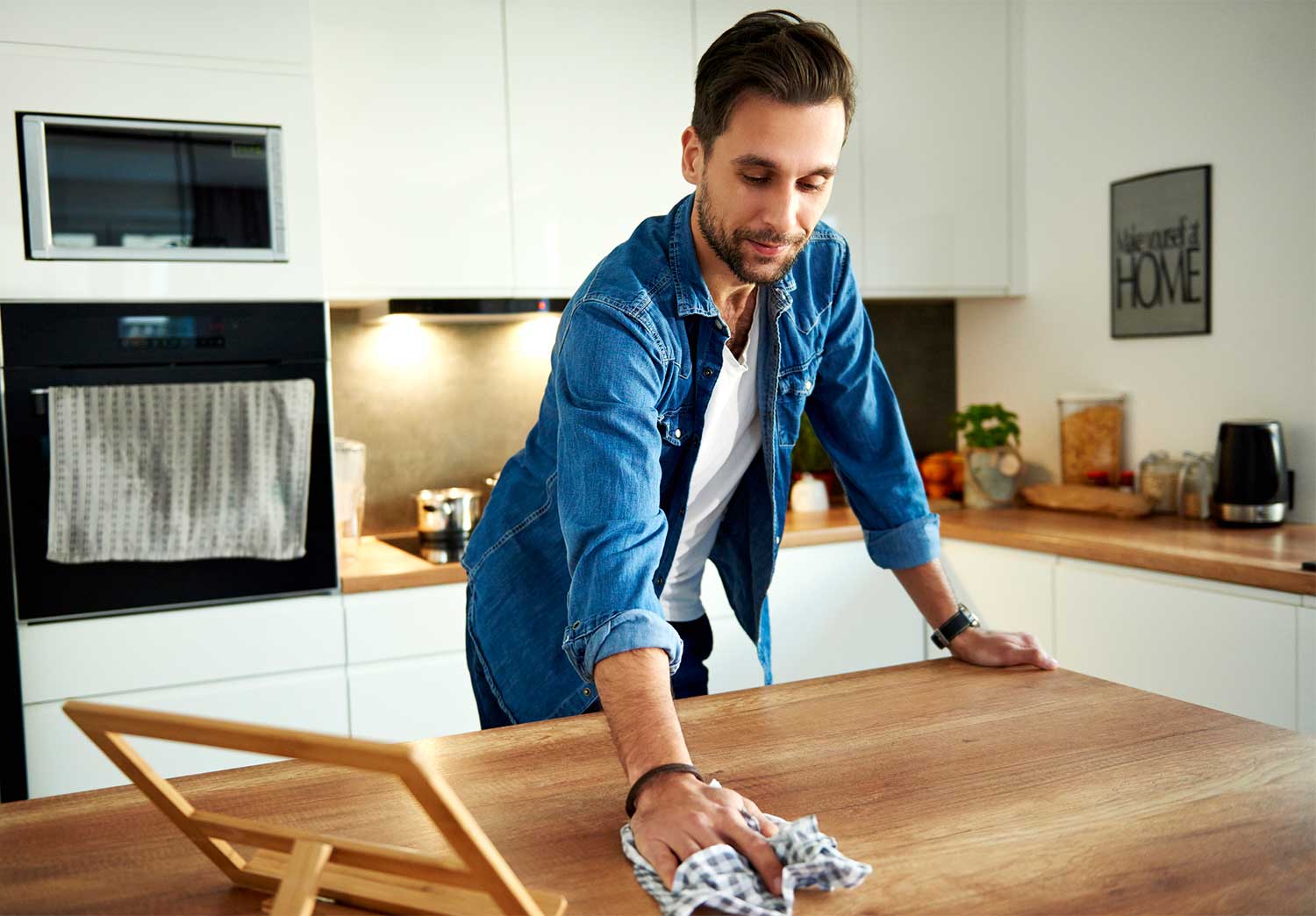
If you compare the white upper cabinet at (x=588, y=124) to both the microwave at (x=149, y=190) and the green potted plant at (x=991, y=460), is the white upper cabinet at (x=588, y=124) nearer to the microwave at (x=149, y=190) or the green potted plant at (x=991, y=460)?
the microwave at (x=149, y=190)

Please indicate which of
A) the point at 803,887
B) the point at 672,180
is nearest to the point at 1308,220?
the point at 672,180

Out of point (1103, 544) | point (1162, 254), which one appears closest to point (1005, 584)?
point (1103, 544)

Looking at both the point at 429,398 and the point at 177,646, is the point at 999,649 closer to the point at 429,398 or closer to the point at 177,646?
the point at 177,646

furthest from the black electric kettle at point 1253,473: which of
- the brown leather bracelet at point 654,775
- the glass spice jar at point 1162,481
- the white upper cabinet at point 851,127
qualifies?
the brown leather bracelet at point 654,775

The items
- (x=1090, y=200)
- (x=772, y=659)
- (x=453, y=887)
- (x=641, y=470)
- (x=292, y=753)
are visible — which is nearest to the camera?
(x=292, y=753)

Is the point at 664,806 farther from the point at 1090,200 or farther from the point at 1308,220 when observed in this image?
the point at 1090,200

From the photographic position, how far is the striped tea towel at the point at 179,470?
90.4 inches

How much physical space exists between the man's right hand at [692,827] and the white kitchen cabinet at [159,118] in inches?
73.5

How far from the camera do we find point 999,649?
138 centimetres

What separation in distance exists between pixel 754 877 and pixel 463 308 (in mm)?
2130

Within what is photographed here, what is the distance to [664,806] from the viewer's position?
881mm

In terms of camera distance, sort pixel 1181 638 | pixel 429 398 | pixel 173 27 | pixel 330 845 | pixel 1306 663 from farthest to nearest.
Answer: pixel 429 398
pixel 1181 638
pixel 173 27
pixel 1306 663
pixel 330 845

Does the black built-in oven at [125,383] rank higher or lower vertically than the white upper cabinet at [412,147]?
lower

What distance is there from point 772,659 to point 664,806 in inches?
84.4
